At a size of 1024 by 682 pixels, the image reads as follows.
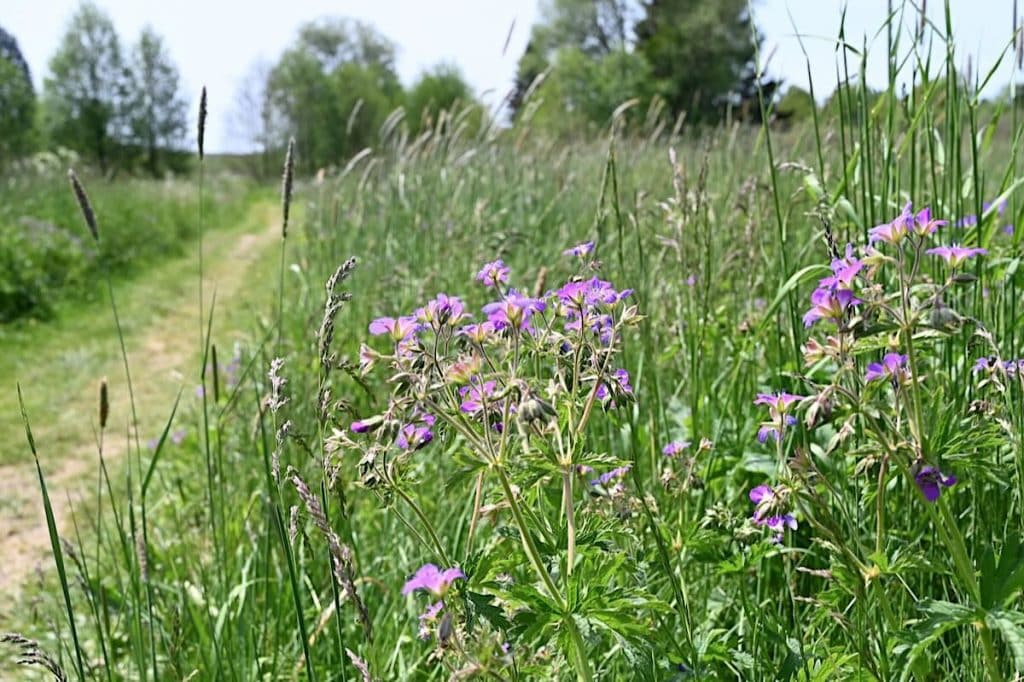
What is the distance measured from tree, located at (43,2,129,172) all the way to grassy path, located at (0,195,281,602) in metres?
32.0

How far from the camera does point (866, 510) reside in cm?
145

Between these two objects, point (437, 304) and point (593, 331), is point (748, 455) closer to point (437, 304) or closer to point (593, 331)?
point (593, 331)

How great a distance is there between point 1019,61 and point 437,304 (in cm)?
124

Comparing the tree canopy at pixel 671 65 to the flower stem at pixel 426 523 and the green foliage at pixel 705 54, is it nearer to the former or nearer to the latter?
the green foliage at pixel 705 54

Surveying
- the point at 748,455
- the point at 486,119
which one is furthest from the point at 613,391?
the point at 486,119

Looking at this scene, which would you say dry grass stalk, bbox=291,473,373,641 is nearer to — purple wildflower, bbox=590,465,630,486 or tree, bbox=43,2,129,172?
purple wildflower, bbox=590,465,630,486

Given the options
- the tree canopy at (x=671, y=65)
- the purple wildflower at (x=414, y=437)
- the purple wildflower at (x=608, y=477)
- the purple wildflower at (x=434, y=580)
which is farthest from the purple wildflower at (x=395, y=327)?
the tree canopy at (x=671, y=65)

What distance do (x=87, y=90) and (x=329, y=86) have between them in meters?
10.9

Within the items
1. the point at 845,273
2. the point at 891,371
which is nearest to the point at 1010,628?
the point at 891,371

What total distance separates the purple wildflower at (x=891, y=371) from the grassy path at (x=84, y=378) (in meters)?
1.15

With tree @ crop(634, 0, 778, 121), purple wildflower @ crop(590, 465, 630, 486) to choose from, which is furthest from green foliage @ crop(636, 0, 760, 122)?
purple wildflower @ crop(590, 465, 630, 486)

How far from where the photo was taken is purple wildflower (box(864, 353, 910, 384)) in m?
0.86

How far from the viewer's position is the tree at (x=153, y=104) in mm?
38031

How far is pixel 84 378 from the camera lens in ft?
17.1
